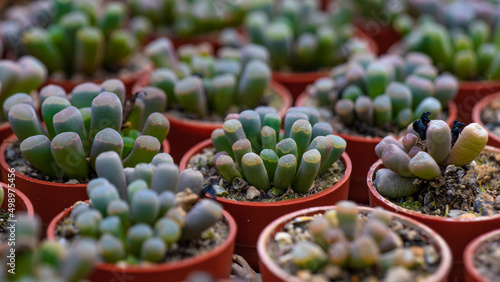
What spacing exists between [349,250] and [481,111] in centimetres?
112

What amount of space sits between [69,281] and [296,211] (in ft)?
1.89

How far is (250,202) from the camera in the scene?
148 centimetres

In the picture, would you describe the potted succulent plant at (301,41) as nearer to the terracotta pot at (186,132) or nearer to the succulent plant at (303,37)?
the succulent plant at (303,37)

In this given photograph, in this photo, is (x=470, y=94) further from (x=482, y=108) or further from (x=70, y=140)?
(x=70, y=140)

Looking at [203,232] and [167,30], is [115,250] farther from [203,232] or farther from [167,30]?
[167,30]

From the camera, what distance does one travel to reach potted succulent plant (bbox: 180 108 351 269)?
1.48 metres

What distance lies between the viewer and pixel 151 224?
125 cm

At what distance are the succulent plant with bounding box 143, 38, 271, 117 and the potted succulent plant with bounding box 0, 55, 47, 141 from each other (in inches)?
15.0

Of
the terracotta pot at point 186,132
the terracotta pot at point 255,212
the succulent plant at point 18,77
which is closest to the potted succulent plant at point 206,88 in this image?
the terracotta pot at point 186,132

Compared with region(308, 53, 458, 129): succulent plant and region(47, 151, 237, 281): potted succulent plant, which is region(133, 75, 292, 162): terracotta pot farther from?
region(47, 151, 237, 281): potted succulent plant

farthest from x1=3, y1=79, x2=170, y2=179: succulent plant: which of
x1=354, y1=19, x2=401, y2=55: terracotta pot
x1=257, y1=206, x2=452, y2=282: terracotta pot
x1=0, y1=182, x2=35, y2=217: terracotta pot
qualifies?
x1=354, y1=19, x2=401, y2=55: terracotta pot

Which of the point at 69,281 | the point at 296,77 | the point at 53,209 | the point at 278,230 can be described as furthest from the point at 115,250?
the point at 296,77

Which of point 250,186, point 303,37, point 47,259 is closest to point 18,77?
point 250,186

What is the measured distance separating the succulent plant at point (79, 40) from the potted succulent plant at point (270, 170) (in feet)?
2.73
